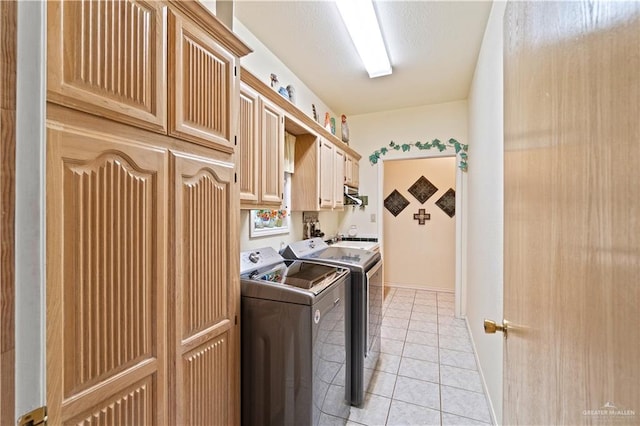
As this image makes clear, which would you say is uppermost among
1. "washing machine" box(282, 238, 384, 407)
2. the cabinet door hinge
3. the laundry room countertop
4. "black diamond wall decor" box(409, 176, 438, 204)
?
"black diamond wall decor" box(409, 176, 438, 204)

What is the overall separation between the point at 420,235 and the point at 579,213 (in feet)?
14.9

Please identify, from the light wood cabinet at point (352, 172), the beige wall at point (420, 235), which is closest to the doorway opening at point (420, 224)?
the beige wall at point (420, 235)

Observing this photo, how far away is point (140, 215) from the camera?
91 centimetres

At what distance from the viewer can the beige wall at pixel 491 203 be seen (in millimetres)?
1680

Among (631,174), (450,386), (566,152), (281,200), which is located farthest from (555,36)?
(450,386)

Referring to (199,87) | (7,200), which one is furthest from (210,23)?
(7,200)

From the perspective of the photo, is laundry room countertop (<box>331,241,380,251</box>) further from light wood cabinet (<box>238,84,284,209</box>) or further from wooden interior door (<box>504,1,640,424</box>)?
wooden interior door (<box>504,1,640,424</box>)

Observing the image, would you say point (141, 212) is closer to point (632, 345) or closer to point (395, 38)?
point (632, 345)

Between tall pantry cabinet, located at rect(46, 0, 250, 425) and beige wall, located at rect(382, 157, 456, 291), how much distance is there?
144 inches

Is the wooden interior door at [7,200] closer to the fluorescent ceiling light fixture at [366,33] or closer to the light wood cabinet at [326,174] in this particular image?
the fluorescent ceiling light fixture at [366,33]

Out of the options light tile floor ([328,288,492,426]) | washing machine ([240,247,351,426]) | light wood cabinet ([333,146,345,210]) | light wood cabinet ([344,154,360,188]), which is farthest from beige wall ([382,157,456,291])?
washing machine ([240,247,351,426])

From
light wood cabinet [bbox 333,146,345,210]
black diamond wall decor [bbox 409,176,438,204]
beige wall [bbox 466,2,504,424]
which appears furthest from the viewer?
black diamond wall decor [bbox 409,176,438,204]

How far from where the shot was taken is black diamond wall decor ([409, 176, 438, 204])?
15.5ft

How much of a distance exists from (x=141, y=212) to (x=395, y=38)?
232 cm
